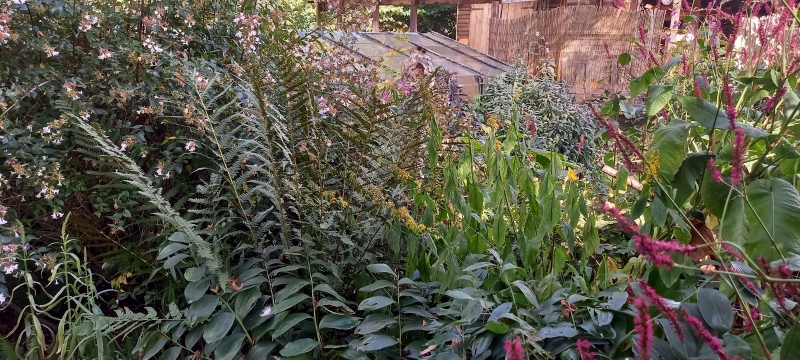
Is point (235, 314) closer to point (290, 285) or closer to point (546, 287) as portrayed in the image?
point (290, 285)

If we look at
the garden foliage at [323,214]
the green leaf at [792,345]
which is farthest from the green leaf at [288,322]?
the green leaf at [792,345]

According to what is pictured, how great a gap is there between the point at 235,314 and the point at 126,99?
0.80 metres

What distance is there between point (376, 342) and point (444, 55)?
518cm

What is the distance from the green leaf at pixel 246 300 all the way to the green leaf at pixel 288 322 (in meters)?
0.08

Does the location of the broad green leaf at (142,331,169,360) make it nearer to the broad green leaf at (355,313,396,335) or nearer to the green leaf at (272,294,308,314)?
the green leaf at (272,294,308,314)

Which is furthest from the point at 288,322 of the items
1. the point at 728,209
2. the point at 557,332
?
the point at 728,209

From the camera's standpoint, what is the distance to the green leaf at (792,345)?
2.19 feet

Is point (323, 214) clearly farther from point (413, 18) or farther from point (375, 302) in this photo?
point (413, 18)

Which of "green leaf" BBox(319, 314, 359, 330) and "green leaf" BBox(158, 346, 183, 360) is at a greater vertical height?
"green leaf" BBox(319, 314, 359, 330)

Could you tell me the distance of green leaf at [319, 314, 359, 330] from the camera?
1.12 metres

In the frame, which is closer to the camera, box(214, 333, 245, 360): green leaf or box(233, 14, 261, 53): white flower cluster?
box(214, 333, 245, 360): green leaf

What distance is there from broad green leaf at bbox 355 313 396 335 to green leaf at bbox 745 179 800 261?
670mm

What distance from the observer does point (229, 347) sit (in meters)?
1.12

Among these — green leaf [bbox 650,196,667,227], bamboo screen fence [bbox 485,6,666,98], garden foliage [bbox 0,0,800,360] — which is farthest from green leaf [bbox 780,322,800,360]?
bamboo screen fence [bbox 485,6,666,98]
